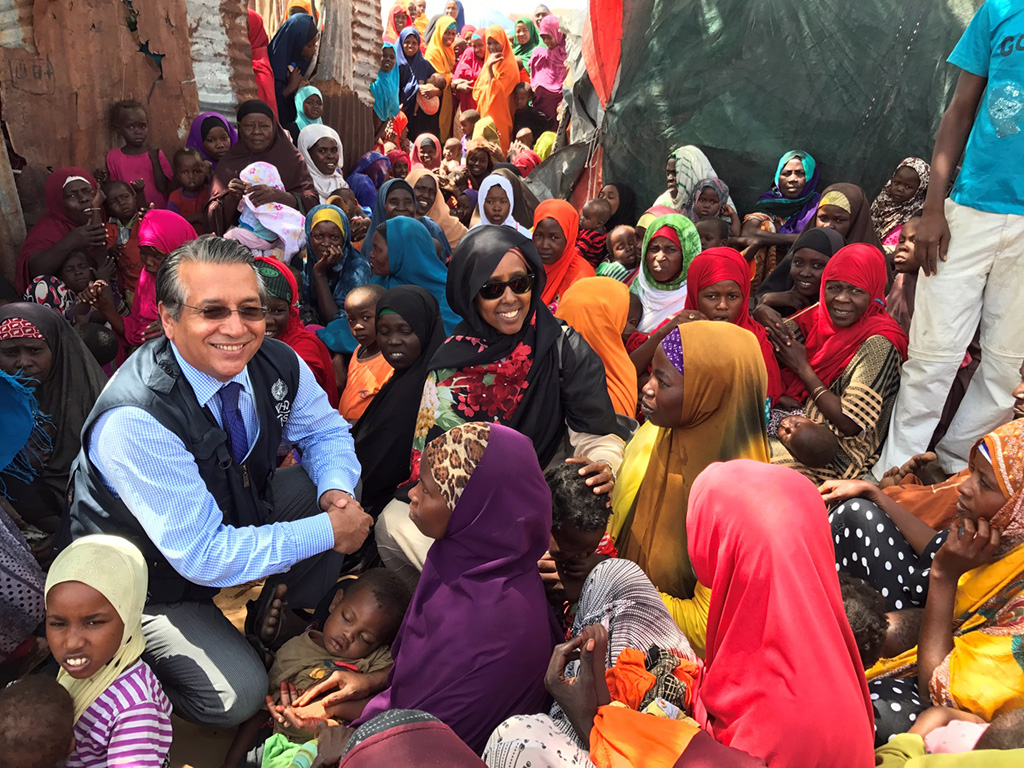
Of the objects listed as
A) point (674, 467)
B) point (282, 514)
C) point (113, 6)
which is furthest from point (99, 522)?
point (113, 6)

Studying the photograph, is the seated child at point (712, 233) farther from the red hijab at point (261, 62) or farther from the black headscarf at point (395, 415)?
the red hijab at point (261, 62)

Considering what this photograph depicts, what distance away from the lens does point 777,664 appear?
5.08ft

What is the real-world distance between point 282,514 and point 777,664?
193 cm

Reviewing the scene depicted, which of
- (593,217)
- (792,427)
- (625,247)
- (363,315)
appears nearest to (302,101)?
(593,217)

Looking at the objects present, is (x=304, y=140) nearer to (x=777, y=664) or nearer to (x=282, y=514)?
(x=282, y=514)

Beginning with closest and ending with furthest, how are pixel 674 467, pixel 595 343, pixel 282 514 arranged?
1. pixel 674 467
2. pixel 282 514
3. pixel 595 343

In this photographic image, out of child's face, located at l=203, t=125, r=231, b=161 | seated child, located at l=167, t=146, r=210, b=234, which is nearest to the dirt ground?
seated child, located at l=167, t=146, r=210, b=234

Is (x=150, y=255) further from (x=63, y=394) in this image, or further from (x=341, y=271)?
(x=63, y=394)

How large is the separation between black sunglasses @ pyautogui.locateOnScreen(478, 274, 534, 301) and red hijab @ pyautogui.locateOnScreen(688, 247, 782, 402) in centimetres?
131

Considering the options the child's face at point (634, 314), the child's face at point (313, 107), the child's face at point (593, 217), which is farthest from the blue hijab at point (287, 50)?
the child's face at point (634, 314)

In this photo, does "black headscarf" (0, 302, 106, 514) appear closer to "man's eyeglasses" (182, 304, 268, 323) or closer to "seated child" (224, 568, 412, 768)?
"man's eyeglasses" (182, 304, 268, 323)

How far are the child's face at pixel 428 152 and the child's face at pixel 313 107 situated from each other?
258 centimetres

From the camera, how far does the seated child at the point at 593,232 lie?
6.31 metres

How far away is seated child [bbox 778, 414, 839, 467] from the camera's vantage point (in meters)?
3.15
